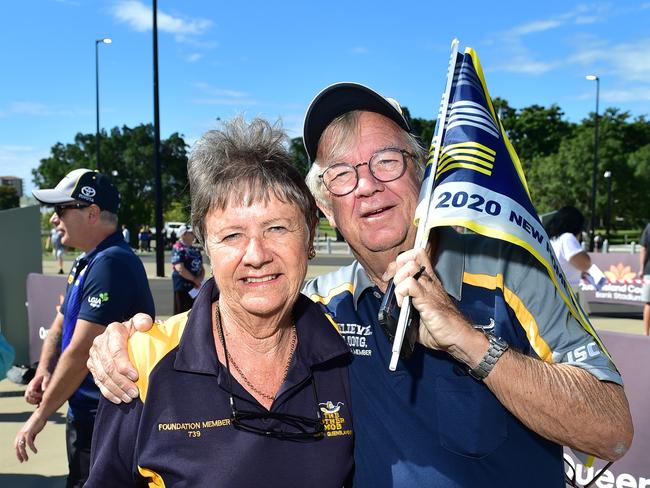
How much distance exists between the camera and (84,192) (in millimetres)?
3869

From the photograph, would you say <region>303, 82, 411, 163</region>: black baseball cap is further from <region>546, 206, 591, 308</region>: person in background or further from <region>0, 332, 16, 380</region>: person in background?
<region>546, 206, 591, 308</region>: person in background

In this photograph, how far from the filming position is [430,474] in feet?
6.14

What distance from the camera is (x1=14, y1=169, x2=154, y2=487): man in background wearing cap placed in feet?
10.7

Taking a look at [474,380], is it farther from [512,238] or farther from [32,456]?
[32,456]

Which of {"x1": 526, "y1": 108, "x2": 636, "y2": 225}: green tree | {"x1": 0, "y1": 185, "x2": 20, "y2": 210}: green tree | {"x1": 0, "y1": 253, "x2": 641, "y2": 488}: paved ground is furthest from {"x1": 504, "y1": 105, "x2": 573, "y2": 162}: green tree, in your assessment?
{"x1": 0, "y1": 185, "x2": 20, "y2": 210}: green tree

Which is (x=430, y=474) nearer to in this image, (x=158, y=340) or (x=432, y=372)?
(x=432, y=372)

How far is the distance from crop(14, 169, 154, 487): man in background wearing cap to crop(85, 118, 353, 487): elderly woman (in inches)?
60.0

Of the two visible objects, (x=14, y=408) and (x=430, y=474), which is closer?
(x=430, y=474)

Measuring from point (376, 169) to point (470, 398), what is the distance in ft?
3.07

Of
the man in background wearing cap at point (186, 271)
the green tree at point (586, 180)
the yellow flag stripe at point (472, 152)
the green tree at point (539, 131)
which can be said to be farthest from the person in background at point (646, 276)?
the green tree at point (539, 131)

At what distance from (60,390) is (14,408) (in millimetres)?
4269

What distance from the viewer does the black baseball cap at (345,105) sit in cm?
235

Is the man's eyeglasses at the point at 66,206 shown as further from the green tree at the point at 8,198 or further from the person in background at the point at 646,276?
the green tree at the point at 8,198

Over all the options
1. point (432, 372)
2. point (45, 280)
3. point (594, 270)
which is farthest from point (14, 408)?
point (594, 270)
